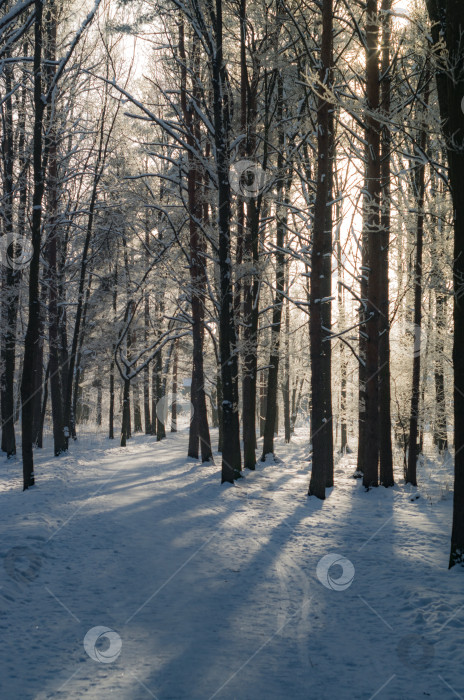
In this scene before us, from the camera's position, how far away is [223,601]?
212 inches

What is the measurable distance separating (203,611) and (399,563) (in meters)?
2.78

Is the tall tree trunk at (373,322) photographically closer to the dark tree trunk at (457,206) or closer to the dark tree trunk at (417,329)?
the dark tree trunk at (417,329)

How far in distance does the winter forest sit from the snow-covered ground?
0.03 m

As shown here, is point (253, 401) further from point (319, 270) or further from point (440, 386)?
point (440, 386)

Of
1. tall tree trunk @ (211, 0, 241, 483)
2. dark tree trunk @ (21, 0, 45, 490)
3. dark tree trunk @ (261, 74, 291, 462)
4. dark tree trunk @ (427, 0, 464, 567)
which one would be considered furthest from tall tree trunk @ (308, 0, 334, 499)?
dark tree trunk @ (21, 0, 45, 490)

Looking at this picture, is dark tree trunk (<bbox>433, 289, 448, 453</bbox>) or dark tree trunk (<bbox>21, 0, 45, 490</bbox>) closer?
dark tree trunk (<bbox>21, 0, 45, 490</bbox>)

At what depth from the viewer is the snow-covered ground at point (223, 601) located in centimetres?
383

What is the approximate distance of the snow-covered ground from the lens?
12.6ft

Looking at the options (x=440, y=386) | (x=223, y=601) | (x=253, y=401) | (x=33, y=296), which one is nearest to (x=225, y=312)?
(x=253, y=401)

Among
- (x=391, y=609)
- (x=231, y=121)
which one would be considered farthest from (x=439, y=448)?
(x=391, y=609)

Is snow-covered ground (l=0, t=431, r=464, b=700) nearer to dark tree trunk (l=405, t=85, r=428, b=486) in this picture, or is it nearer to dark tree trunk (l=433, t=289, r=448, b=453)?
dark tree trunk (l=405, t=85, r=428, b=486)

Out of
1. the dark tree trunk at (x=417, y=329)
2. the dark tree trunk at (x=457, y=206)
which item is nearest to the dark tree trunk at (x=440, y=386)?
the dark tree trunk at (x=417, y=329)

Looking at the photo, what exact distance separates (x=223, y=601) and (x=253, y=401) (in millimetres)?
10055

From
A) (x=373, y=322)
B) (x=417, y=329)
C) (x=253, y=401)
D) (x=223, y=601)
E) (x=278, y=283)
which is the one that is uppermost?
(x=278, y=283)
